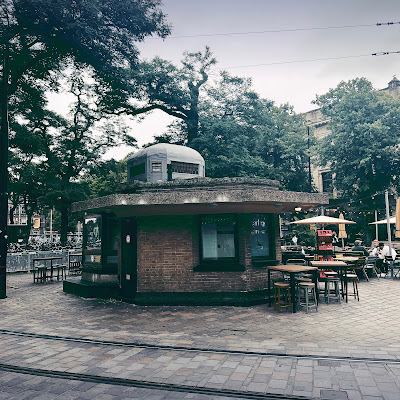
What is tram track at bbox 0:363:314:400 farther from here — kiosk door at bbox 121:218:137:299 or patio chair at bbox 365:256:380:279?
patio chair at bbox 365:256:380:279

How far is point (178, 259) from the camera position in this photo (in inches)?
372

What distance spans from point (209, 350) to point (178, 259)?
13.4 feet

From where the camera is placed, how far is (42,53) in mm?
18531

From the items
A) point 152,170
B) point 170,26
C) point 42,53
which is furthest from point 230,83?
point 152,170

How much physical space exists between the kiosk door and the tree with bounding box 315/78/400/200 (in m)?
22.1

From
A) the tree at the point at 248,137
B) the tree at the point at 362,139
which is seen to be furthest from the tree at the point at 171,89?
the tree at the point at 362,139

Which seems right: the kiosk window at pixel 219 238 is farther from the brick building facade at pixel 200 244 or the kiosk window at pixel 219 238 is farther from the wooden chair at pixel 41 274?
the wooden chair at pixel 41 274

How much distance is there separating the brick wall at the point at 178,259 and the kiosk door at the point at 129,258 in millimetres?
274

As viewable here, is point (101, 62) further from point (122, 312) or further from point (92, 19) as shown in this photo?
point (122, 312)

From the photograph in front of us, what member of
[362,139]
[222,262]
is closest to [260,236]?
[222,262]

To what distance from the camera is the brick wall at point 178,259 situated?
9.30 meters

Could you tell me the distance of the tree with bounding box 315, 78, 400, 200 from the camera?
26.4 metres

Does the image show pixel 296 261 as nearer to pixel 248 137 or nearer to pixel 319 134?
pixel 248 137

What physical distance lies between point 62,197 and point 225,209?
1989 cm
